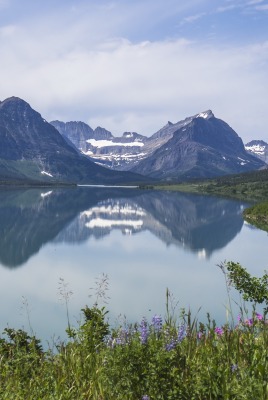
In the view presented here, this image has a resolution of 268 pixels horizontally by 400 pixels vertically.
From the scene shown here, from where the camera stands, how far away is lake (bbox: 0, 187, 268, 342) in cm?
3766

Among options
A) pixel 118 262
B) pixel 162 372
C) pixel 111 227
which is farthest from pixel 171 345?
pixel 111 227

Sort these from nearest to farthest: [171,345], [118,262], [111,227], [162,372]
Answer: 1. [162,372]
2. [171,345]
3. [118,262]
4. [111,227]

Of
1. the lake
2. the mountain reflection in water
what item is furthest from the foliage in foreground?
the mountain reflection in water

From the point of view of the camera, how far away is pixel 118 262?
205ft

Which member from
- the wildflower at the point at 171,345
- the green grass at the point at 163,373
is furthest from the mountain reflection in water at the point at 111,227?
the wildflower at the point at 171,345

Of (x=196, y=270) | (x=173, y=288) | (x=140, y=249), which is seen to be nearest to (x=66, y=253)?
(x=140, y=249)

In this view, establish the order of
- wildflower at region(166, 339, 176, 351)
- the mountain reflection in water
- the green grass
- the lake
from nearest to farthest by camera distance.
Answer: the green grass < wildflower at region(166, 339, 176, 351) < the lake < the mountain reflection in water

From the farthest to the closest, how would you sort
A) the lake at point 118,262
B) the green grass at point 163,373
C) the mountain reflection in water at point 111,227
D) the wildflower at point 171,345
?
1. the mountain reflection in water at point 111,227
2. the lake at point 118,262
3. the wildflower at point 171,345
4. the green grass at point 163,373

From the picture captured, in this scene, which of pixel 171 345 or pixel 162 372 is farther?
pixel 171 345

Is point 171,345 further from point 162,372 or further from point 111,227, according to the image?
point 111,227

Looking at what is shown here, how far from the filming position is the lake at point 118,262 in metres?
Answer: 37.7

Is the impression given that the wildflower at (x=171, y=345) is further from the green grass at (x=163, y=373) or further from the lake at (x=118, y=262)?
the lake at (x=118, y=262)

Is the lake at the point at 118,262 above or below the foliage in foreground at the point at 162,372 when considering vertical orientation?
below

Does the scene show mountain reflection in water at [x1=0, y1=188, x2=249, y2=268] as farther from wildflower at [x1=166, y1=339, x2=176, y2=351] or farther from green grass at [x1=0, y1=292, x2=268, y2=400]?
wildflower at [x1=166, y1=339, x2=176, y2=351]
